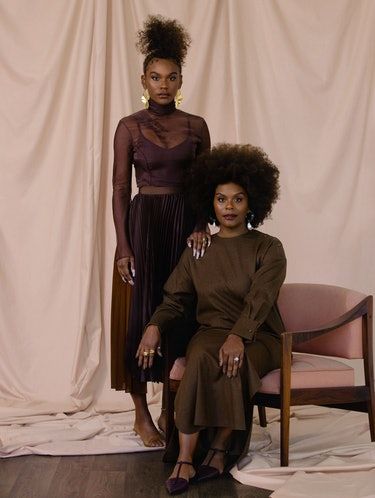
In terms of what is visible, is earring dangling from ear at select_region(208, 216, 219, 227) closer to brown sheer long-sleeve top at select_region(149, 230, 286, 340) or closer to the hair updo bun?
brown sheer long-sleeve top at select_region(149, 230, 286, 340)

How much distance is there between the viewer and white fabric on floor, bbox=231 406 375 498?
3.49 m

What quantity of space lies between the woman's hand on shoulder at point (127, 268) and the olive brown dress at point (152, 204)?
23 millimetres

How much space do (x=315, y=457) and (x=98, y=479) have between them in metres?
0.95

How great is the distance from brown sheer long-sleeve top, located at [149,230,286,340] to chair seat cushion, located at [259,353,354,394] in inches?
8.9

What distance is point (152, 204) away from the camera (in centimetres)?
413

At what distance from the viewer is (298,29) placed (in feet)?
16.8

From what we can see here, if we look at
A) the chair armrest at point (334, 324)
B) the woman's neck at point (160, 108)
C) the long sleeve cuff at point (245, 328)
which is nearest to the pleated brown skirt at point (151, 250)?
the woman's neck at point (160, 108)

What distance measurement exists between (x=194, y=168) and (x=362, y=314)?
963mm

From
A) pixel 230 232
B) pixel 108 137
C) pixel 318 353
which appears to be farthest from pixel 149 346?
pixel 108 137

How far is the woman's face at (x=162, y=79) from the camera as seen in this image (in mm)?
4090

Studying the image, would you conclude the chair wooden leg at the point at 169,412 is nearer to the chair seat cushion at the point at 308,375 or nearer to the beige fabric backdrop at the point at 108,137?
the chair seat cushion at the point at 308,375

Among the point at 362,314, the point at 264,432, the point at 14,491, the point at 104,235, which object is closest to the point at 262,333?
the point at 362,314

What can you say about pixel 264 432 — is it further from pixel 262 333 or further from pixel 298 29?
pixel 298 29

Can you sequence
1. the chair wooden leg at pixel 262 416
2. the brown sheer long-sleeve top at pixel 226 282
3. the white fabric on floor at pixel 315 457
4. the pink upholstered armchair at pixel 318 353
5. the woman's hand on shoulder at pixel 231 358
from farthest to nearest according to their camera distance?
1. the chair wooden leg at pixel 262 416
2. the brown sheer long-sleeve top at pixel 226 282
3. the pink upholstered armchair at pixel 318 353
4. the woman's hand on shoulder at pixel 231 358
5. the white fabric on floor at pixel 315 457
